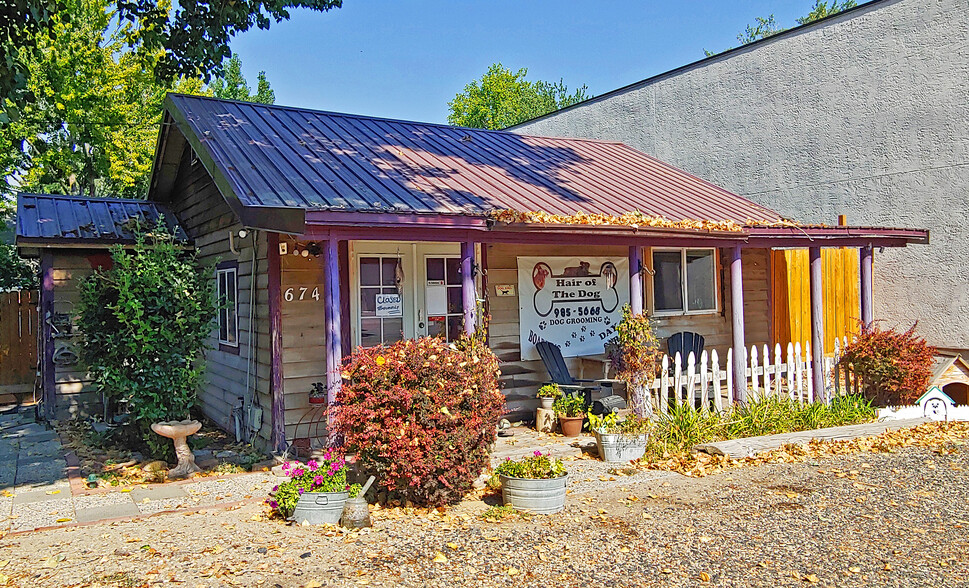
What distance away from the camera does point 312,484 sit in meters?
5.59

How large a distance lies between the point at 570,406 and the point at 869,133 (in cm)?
691

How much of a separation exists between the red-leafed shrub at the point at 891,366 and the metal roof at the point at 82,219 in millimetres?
9489

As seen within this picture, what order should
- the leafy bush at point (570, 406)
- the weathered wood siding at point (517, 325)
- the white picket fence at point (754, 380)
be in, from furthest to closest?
the weathered wood siding at point (517, 325), the leafy bush at point (570, 406), the white picket fence at point (754, 380)

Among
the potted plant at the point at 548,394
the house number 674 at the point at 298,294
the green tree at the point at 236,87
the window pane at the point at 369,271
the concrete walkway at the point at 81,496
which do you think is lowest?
the concrete walkway at the point at 81,496

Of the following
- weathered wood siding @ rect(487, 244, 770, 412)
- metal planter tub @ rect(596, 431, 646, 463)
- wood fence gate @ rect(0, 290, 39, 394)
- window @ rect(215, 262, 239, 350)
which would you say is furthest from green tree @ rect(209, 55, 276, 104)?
metal planter tub @ rect(596, 431, 646, 463)

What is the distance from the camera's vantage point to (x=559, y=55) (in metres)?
50.2

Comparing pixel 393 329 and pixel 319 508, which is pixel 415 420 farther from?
pixel 393 329

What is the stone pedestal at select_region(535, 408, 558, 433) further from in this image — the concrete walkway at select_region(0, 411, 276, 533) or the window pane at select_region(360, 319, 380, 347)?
the concrete walkway at select_region(0, 411, 276, 533)

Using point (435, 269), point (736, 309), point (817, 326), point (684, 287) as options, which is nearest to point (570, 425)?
point (435, 269)

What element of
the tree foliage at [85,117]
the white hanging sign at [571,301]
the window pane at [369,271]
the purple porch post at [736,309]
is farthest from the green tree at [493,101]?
the window pane at [369,271]

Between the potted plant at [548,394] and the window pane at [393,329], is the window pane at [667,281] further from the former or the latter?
the window pane at [393,329]

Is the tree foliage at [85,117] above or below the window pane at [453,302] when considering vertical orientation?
above

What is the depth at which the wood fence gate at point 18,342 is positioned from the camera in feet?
42.6

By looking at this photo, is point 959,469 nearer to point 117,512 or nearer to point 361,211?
point 361,211
